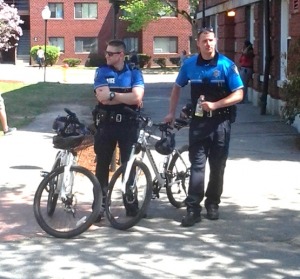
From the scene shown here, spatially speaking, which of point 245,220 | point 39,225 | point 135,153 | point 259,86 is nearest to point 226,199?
point 245,220

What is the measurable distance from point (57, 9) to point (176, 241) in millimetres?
58442

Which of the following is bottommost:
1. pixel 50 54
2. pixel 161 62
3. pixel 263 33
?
pixel 263 33

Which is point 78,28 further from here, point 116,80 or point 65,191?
point 65,191

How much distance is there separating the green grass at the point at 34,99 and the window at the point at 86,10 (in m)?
30.9

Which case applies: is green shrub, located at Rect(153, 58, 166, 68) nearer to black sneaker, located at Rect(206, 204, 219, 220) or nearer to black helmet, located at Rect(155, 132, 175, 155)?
black helmet, located at Rect(155, 132, 175, 155)

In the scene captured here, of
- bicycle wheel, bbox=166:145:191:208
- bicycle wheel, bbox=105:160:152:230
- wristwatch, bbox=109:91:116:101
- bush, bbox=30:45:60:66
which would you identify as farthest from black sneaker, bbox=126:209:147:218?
bush, bbox=30:45:60:66

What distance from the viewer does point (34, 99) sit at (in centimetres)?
2531

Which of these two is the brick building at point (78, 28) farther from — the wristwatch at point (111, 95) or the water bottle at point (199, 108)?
the wristwatch at point (111, 95)

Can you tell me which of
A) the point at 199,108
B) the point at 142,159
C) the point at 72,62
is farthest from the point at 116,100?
the point at 72,62

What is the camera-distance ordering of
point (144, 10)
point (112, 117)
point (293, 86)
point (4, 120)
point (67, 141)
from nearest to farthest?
point (67, 141) < point (112, 117) < point (293, 86) < point (4, 120) < point (144, 10)

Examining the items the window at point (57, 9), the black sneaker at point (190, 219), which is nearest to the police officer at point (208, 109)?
the black sneaker at point (190, 219)

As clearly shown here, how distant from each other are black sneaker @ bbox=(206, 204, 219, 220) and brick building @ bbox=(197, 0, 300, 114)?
6550 millimetres

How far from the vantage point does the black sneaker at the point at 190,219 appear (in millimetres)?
7926

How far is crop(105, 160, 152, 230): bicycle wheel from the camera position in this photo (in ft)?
25.5
